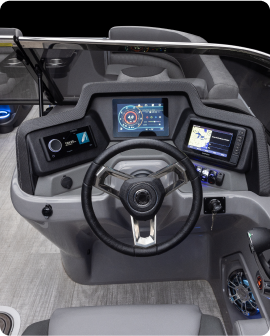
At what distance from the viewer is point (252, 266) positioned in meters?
1.44

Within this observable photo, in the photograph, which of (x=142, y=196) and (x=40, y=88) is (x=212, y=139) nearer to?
(x=142, y=196)

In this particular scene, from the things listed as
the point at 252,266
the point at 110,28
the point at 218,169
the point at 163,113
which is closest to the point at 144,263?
the point at 252,266

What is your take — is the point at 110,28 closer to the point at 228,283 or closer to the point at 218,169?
the point at 218,169

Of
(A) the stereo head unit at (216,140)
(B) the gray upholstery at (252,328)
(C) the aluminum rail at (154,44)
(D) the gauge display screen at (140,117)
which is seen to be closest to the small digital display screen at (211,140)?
(A) the stereo head unit at (216,140)

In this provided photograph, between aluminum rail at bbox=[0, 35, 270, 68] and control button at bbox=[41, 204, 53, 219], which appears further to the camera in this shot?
control button at bbox=[41, 204, 53, 219]

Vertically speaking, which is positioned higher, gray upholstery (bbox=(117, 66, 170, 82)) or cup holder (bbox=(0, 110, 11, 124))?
gray upholstery (bbox=(117, 66, 170, 82))

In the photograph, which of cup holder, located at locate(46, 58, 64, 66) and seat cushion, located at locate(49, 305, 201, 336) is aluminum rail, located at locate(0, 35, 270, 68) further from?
seat cushion, located at locate(49, 305, 201, 336)

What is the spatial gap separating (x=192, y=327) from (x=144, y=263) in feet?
3.17

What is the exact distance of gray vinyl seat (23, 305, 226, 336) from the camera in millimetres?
950

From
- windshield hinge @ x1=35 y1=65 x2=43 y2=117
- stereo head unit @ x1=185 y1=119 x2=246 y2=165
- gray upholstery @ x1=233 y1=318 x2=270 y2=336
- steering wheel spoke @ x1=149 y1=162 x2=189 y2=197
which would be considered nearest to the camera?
gray upholstery @ x1=233 y1=318 x2=270 y2=336

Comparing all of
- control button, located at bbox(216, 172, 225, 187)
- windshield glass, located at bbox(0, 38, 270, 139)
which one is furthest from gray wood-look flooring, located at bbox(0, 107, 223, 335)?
control button, located at bbox(216, 172, 225, 187)

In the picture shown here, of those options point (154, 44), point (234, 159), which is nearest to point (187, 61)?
point (154, 44)

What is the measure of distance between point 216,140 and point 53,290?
117 cm

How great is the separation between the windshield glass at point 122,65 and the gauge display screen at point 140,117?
102 millimetres
